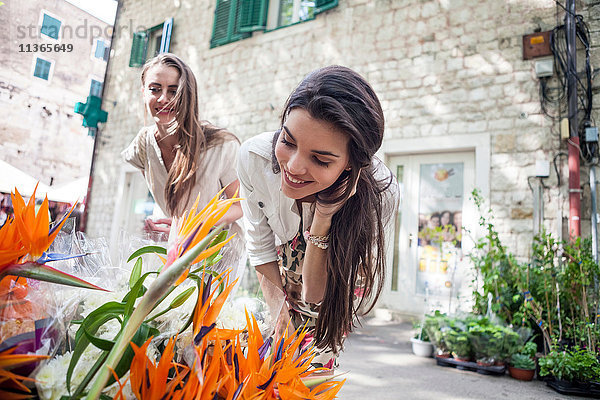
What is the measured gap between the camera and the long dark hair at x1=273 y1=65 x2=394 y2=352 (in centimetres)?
93

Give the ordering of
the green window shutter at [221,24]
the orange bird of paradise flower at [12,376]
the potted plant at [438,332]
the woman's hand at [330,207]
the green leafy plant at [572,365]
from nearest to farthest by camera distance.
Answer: the orange bird of paradise flower at [12,376] < the woman's hand at [330,207] < the green leafy plant at [572,365] < the potted plant at [438,332] < the green window shutter at [221,24]

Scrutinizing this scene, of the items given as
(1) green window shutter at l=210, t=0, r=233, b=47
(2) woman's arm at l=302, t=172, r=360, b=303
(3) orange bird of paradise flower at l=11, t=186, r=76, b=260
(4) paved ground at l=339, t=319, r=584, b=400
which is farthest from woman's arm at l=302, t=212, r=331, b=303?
(1) green window shutter at l=210, t=0, r=233, b=47

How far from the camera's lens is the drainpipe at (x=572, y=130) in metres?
4.17

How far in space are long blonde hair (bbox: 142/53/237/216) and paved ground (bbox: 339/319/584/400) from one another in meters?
1.52

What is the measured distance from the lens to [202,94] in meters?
7.55

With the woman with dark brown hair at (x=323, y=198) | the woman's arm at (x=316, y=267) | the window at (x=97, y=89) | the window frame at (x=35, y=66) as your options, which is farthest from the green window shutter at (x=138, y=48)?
the woman's arm at (x=316, y=267)

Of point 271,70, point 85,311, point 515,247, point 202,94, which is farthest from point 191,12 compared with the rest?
point 85,311

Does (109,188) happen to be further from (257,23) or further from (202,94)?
(257,23)

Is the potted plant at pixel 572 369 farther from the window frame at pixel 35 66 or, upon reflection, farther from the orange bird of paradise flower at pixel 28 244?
the window frame at pixel 35 66

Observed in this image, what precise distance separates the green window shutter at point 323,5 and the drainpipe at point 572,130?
3019 mm

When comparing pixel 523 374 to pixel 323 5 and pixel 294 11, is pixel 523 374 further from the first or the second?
pixel 294 11

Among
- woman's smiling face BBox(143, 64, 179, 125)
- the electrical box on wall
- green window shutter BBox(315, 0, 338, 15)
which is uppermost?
green window shutter BBox(315, 0, 338, 15)

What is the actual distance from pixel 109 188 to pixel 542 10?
793 centimetres

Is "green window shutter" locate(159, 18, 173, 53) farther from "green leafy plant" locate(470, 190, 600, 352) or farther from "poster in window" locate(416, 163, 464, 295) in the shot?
"green leafy plant" locate(470, 190, 600, 352)
